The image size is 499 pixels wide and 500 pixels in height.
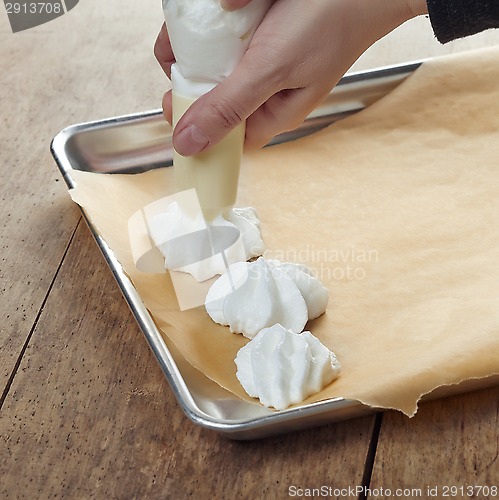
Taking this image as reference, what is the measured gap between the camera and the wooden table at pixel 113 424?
692 mm

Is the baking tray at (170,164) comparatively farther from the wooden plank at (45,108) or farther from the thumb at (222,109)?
the thumb at (222,109)

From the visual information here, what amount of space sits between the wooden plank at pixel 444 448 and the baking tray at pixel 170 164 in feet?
0.07

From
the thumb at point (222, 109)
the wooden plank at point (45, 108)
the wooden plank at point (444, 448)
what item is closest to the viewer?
the wooden plank at point (444, 448)

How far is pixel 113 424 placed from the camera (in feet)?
2.45

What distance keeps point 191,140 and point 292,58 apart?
0.12 m

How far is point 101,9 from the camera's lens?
157 cm

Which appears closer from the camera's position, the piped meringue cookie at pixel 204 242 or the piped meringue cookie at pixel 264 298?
the piped meringue cookie at pixel 264 298

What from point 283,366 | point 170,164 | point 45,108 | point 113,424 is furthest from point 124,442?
point 45,108

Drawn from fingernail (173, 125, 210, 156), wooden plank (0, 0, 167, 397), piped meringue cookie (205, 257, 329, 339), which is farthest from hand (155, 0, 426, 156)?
wooden plank (0, 0, 167, 397)

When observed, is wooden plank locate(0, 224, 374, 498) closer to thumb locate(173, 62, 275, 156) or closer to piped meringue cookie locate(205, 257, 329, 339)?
piped meringue cookie locate(205, 257, 329, 339)

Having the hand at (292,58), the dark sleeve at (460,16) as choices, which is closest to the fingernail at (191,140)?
the hand at (292,58)

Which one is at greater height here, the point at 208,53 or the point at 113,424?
the point at 208,53

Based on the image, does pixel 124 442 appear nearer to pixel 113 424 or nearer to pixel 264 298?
pixel 113 424

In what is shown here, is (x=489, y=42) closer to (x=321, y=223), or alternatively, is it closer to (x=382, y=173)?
(x=382, y=173)
